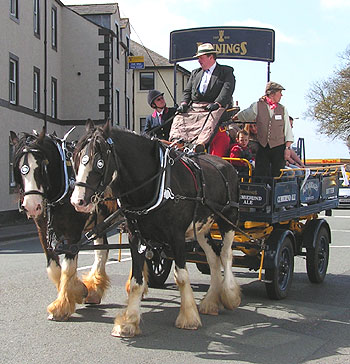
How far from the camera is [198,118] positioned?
7793 mm

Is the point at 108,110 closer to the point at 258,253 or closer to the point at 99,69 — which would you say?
the point at 99,69

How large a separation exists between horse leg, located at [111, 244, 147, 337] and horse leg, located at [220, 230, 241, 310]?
141 cm

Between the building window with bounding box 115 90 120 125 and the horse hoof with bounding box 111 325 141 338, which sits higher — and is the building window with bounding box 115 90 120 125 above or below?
above

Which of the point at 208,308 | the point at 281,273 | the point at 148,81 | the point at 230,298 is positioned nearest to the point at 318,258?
the point at 281,273

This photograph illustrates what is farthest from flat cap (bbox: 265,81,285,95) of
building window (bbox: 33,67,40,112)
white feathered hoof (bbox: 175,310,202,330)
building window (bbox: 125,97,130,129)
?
building window (bbox: 125,97,130,129)

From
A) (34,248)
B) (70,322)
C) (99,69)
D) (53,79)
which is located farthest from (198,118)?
(99,69)

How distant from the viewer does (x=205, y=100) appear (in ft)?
26.5

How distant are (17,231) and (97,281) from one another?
37.4ft

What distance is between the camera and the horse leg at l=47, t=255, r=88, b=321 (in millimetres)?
6262

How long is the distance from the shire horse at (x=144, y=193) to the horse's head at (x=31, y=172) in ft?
2.29

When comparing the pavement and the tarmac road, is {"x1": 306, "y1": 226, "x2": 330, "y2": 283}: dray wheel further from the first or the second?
the pavement

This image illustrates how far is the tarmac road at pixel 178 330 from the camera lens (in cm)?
509

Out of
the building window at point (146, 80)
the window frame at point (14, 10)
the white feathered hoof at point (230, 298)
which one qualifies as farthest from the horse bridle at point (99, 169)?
the building window at point (146, 80)

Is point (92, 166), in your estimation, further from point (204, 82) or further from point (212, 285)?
point (204, 82)
